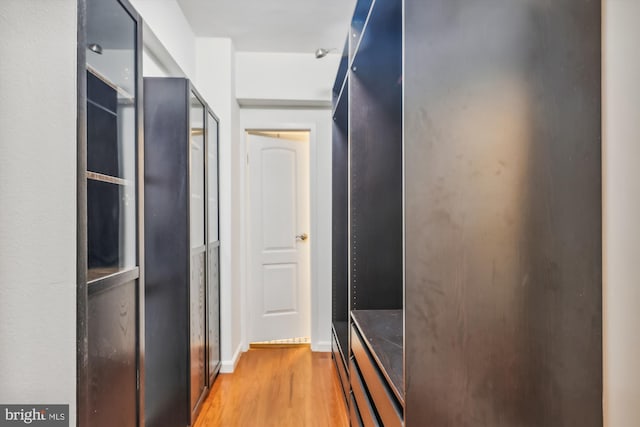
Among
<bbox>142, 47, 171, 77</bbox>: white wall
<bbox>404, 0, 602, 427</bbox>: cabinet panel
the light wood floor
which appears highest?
<bbox>142, 47, 171, 77</bbox>: white wall

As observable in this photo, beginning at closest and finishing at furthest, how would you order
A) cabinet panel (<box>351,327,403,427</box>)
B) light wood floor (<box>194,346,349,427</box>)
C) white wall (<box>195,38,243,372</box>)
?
cabinet panel (<box>351,327,403,427</box>) → light wood floor (<box>194,346,349,427</box>) → white wall (<box>195,38,243,372</box>)

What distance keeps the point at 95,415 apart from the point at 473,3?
5.02 feet

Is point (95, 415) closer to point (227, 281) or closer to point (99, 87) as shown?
point (99, 87)

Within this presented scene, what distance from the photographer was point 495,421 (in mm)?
833

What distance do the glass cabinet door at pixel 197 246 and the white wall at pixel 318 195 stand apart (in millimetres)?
1035

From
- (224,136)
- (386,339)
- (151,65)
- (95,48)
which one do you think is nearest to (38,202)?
(95,48)

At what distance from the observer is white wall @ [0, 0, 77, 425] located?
88 cm

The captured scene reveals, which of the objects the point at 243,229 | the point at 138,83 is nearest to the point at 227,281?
the point at 243,229

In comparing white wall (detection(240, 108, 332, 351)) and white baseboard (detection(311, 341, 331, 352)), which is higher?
white wall (detection(240, 108, 332, 351))

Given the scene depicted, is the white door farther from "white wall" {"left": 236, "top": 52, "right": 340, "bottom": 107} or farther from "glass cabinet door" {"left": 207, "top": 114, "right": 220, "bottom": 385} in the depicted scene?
"glass cabinet door" {"left": 207, "top": 114, "right": 220, "bottom": 385}

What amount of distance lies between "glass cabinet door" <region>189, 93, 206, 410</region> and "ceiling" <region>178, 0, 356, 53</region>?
0.78 meters

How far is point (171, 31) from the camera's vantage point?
2.28 m

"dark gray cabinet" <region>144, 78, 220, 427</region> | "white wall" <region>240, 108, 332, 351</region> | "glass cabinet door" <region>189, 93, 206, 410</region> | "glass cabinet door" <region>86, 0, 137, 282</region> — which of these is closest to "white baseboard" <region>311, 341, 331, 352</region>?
"white wall" <region>240, 108, 332, 351</region>
